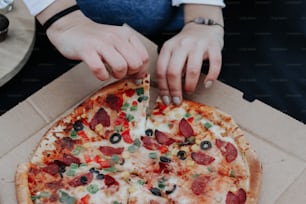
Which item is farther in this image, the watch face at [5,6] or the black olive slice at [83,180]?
the watch face at [5,6]

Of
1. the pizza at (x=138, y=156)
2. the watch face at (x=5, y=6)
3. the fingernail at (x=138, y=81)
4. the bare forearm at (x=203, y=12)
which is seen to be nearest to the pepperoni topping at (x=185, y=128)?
the pizza at (x=138, y=156)

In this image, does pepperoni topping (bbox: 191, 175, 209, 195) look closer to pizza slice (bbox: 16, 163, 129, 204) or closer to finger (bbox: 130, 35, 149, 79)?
pizza slice (bbox: 16, 163, 129, 204)

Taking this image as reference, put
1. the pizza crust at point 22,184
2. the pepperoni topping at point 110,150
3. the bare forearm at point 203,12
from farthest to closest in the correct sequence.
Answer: the bare forearm at point 203,12 → the pepperoni topping at point 110,150 → the pizza crust at point 22,184

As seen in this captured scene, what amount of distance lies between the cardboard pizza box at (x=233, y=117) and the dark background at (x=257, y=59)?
6 centimetres

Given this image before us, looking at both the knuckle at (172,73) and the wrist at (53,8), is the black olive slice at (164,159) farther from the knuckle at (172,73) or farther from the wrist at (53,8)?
the wrist at (53,8)

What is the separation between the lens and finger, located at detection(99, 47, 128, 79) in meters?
1.02

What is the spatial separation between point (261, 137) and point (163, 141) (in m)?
0.17

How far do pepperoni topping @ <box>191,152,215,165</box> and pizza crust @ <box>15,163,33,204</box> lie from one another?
0.89 ft

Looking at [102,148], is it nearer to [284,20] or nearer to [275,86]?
[275,86]

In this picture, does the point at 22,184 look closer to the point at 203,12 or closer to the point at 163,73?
the point at 163,73

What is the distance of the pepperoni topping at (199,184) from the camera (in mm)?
987

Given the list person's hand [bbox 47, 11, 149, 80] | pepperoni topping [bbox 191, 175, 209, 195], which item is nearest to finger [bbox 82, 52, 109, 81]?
person's hand [bbox 47, 11, 149, 80]

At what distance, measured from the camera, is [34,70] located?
121 centimetres

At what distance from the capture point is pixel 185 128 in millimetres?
1088
